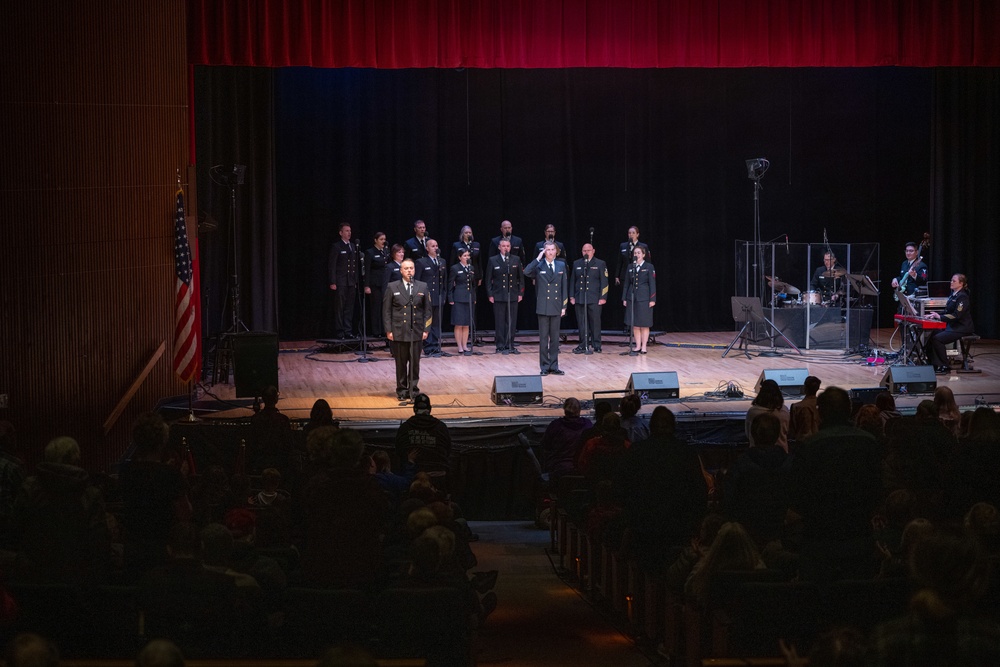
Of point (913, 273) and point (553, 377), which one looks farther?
point (913, 273)

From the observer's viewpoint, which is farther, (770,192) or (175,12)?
(770,192)

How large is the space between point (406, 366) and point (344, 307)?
551cm

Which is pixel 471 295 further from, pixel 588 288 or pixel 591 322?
pixel 591 322

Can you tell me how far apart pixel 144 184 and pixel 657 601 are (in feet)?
26.3

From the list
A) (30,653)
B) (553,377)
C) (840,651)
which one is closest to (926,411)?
(840,651)

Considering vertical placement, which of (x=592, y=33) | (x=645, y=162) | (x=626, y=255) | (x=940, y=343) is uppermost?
(x=592, y=33)

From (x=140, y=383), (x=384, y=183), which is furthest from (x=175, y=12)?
(x=384, y=183)

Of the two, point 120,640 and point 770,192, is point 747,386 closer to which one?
point 770,192

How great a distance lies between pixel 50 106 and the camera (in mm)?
10469

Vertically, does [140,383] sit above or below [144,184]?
below

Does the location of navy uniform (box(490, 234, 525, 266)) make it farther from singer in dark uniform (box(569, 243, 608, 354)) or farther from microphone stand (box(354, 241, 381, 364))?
microphone stand (box(354, 241, 381, 364))

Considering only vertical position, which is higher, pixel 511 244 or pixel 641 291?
pixel 511 244

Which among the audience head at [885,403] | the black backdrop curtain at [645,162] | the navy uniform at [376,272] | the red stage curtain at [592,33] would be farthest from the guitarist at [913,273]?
the audience head at [885,403]

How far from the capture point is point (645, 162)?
A: 21.2 m
